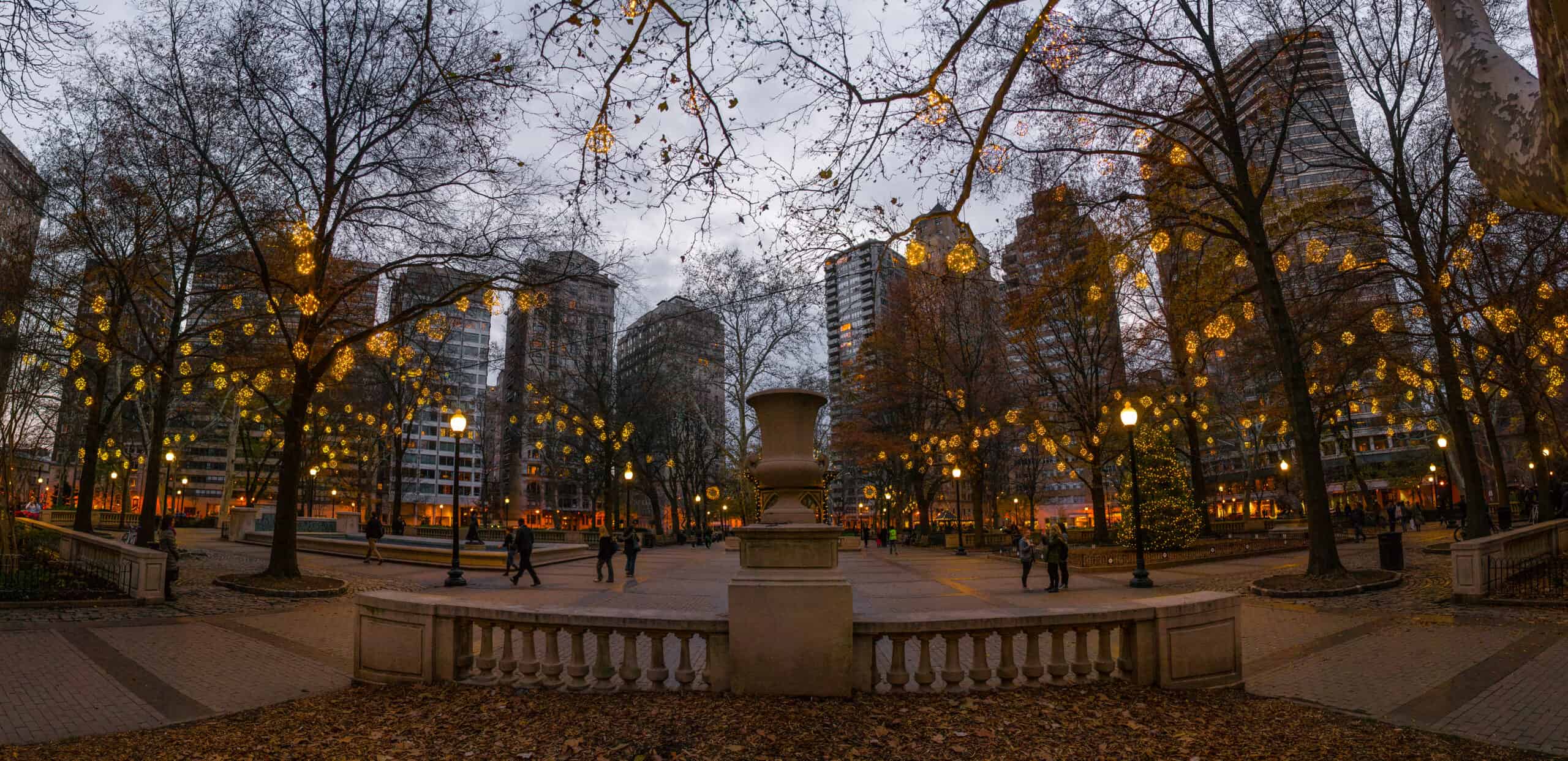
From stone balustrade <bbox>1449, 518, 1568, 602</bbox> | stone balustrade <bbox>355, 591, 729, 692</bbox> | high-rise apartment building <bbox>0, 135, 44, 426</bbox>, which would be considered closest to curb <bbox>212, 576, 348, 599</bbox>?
high-rise apartment building <bbox>0, 135, 44, 426</bbox>

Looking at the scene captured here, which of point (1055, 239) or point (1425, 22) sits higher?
point (1425, 22)

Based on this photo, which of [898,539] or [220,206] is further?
[898,539]

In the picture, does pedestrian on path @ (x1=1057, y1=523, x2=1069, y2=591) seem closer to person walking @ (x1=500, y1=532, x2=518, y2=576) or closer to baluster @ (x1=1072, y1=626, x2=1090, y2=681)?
baluster @ (x1=1072, y1=626, x2=1090, y2=681)

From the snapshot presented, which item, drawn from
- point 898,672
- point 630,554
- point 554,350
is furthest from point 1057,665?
point 554,350

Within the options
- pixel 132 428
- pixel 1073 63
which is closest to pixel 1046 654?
pixel 1073 63

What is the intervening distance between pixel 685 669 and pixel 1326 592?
1333cm

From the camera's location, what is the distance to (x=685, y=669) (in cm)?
638

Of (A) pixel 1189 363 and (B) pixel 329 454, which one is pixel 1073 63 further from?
(B) pixel 329 454

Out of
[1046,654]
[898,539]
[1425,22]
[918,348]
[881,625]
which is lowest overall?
[898,539]

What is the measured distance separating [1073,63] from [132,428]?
172ft

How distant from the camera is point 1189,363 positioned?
26.7 metres

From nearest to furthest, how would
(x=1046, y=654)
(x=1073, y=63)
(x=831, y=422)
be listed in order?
1. (x=1046, y=654)
2. (x=1073, y=63)
3. (x=831, y=422)

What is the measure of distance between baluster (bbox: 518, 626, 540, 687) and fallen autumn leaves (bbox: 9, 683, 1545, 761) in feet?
0.81

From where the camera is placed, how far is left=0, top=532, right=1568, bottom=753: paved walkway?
6.38m
